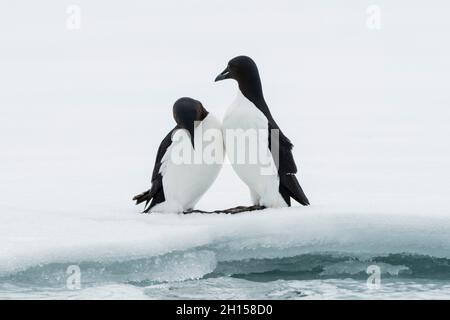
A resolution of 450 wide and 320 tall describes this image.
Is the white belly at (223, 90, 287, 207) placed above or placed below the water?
above

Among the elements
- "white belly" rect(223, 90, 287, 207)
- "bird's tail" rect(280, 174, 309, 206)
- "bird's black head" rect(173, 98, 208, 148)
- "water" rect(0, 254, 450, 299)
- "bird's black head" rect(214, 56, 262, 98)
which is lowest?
"water" rect(0, 254, 450, 299)

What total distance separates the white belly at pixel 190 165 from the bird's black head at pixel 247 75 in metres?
Result: 0.33

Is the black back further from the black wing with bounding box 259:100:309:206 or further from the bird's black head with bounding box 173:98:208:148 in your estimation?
the bird's black head with bounding box 173:98:208:148

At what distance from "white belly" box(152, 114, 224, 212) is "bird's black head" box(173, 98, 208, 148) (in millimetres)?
73

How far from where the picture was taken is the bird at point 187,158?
6195 millimetres

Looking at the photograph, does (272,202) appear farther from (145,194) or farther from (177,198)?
(145,194)

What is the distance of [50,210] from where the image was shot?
21.9 ft

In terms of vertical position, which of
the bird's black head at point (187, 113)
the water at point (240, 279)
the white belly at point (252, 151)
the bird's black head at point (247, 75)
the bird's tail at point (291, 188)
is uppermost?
the bird's black head at point (247, 75)

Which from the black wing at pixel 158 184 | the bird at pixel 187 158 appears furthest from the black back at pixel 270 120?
the black wing at pixel 158 184

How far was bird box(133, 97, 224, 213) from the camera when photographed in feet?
20.3

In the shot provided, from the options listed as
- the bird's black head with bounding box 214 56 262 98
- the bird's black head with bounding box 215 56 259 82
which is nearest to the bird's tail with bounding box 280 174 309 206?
the bird's black head with bounding box 214 56 262 98

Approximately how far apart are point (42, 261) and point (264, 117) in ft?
6.48

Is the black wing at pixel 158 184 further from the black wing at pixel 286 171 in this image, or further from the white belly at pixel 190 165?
the black wing at pixel 286 171
